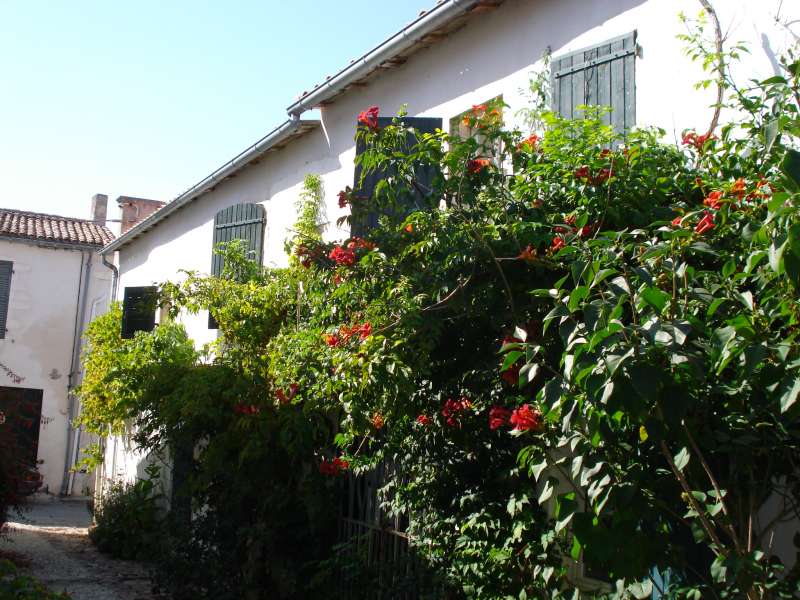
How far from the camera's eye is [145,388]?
8.95 metres

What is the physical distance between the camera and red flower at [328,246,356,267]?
5.00 meters

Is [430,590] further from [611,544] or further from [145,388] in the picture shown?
[145,388]

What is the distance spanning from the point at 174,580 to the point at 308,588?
157 centimetres

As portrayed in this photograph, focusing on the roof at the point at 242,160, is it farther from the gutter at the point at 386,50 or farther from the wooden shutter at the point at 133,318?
the wooden shutter at the point at 133,318

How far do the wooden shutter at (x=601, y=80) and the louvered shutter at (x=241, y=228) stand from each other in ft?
15.3

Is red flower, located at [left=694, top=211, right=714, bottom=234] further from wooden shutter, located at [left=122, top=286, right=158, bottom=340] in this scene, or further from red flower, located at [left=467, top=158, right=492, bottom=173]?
wooden shutter, located at [left=122, top=286, right=158, bottom=340]

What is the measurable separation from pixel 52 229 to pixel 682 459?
18808 millimetres

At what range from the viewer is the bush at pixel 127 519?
36.8ft

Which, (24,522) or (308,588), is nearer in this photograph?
(308,588)

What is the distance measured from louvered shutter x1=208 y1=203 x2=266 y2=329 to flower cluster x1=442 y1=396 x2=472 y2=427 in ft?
15.2

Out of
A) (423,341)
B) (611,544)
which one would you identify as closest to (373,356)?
(423,341)

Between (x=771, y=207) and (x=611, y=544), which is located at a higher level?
(x=771, y=207)

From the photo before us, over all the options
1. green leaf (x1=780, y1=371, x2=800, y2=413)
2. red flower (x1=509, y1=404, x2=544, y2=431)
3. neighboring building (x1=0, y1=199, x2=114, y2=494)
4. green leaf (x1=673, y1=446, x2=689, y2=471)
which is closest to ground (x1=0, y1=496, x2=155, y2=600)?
neighboring building (x1=0, y1=199, x2=114, y2=494)

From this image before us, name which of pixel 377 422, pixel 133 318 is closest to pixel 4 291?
pixel 133 318
